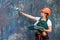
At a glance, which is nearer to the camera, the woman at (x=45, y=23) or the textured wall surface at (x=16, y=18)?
the woman at (x=45, y=23)

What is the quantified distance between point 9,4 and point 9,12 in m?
0.13

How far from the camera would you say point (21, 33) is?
485cm

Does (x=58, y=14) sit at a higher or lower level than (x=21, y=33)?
higher

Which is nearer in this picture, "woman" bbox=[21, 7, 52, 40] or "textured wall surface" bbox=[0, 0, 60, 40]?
"woman" bbox=[21, 7, 52, 40]

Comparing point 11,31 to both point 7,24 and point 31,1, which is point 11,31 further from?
point 31,1

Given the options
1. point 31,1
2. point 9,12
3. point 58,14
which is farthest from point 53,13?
point 9,12

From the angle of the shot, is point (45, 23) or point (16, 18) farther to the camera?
point (16, 18)

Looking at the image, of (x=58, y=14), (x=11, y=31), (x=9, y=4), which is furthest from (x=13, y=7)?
(x=58, y=14)

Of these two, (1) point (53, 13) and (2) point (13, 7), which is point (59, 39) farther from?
(2) point (13, 7)

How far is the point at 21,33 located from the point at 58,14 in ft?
2.28

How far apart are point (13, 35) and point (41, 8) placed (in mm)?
634

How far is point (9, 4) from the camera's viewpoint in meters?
4.82

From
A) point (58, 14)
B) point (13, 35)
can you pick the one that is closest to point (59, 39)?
point (58, 14)

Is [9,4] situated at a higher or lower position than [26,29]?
higher
